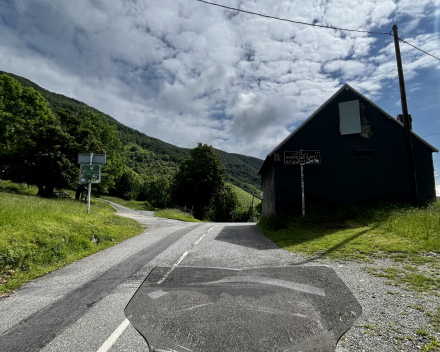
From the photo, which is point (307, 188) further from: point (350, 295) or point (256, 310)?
point (256, 310)

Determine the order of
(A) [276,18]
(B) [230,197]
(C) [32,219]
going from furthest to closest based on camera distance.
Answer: (B) [230,197], (A) [276,18], (C) [32,219]

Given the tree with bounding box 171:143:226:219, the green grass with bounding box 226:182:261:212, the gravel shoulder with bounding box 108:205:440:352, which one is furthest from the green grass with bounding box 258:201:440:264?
the green grass with bounding box 226:182:261:212

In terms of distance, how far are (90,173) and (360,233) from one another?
13814 millimetres

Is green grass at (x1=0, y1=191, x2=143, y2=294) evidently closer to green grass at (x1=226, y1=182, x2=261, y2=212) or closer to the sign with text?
the sign with text

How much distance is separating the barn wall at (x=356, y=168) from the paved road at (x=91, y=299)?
8010mm

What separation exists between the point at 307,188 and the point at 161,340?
1381cm

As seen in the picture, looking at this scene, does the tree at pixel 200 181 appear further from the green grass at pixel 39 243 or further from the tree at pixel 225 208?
the green grass at pixel 39 243

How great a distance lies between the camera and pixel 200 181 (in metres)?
41.6

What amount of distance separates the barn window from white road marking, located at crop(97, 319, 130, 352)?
52.6 ft

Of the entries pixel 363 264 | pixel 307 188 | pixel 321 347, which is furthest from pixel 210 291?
pixel 307 188

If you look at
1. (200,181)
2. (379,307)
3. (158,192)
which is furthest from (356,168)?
(158,192)

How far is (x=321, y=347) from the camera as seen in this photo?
8.98 feet

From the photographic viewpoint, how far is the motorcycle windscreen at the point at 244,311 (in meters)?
2.85

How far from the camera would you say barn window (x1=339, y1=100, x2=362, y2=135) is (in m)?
15.7
